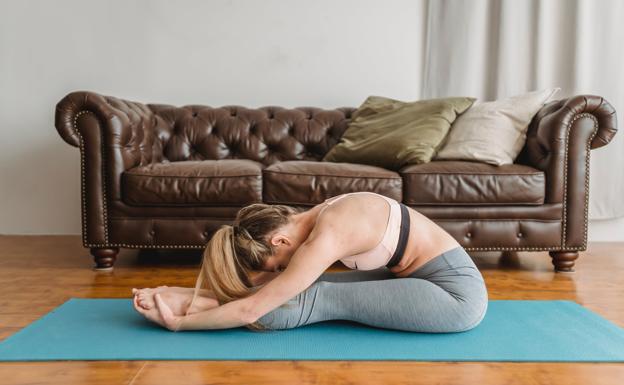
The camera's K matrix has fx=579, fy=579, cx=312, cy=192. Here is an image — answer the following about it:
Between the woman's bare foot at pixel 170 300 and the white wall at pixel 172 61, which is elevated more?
the white wall at pixel 172 61

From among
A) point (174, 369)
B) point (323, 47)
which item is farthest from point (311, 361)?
point (323, 47)

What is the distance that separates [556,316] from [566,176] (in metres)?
1.00

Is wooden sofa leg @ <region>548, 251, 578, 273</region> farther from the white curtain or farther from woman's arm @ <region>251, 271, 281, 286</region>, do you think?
woman's arm @ <region>251, 271, 281, 286</region>

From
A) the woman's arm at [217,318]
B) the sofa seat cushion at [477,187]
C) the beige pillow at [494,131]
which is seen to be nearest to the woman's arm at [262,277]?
the woman's arm at [217,318]

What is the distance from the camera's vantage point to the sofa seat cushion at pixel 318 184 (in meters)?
2.68

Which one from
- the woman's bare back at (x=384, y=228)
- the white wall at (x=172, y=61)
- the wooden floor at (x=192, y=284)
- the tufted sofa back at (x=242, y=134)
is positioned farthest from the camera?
the white wall at (x=172, y=61)

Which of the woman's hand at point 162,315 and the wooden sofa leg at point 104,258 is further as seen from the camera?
the wooden sofa leg at point 104,258

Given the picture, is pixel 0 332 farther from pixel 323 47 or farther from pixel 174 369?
pixel 323 47

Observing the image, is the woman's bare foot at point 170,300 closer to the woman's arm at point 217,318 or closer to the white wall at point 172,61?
the woman's arm at point 217,318

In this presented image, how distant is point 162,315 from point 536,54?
291 centimetres

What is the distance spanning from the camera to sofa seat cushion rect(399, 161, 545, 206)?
267 cm

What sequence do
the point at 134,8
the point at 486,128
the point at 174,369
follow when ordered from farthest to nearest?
the point at 134,8
the point at 486,128
the point at 174,369

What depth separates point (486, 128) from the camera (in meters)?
2.90

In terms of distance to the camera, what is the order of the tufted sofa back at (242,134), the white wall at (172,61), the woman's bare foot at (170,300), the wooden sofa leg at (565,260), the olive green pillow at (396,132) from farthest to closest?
the white wall at (172,61)
the tufted sofa back at (242,134)
the olive green pillow at (396,132)
the wooden sofa leg at (565,260)
the woman's bare foot at (170,300)
